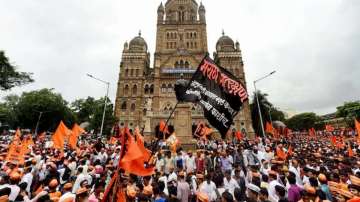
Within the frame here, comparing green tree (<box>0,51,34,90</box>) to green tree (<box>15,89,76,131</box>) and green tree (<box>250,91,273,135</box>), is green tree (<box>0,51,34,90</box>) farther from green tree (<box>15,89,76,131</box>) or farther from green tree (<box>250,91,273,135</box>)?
green tree (<box>250,91,273,135</box>)

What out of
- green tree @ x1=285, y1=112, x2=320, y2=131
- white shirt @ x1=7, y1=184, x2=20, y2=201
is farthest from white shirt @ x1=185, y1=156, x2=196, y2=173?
green tree @ x1=285, y1=112, x2=320, y2=131

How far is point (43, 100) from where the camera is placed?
38.2m

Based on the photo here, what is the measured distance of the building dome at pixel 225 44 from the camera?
41.4m

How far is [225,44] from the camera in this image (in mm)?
41875

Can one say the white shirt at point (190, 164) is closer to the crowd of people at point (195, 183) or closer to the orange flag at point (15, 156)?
the crowd of people at point (195, 183)

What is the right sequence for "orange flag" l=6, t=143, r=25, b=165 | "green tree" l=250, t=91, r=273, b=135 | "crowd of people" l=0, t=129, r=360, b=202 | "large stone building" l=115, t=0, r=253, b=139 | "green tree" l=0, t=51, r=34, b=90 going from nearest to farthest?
"crowd of people" l=0, t=129, r=360, b=202
"orange flag" l=6, t=143, r=25, b=165
"green tree" l=0, t=51, r=34, b=90
"large stone building" l=115, t=0, r=253, b=139
"green tree" l=250, t=91, r=273, b=135

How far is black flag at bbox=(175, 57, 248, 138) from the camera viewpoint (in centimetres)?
528

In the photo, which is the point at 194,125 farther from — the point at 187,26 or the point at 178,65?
the point at 187,26

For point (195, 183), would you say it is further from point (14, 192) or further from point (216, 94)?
point (14, 192)

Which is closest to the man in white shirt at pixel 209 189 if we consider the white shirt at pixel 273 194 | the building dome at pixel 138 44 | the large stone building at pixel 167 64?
the white shirt at pixel 273 194

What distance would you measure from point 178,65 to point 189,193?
34.3m

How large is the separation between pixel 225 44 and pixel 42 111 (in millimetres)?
37709

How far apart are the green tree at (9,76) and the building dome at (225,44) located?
34.5 meters

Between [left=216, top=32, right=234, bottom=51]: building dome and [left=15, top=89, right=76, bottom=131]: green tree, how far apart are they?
3413 cm
